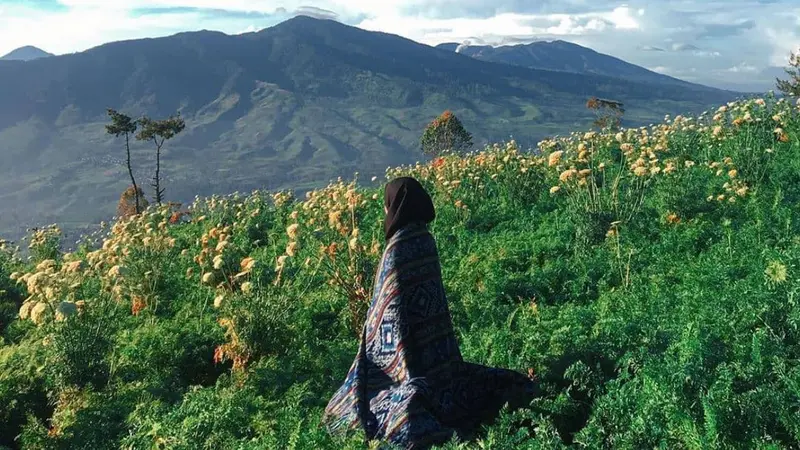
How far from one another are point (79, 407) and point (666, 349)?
14.2ft

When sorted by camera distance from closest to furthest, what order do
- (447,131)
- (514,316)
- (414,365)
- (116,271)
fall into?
(414,365), (514,316), (116,271), (447,131)

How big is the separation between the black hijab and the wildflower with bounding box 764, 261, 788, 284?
7.03 feet

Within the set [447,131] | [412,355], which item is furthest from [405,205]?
[447,131]

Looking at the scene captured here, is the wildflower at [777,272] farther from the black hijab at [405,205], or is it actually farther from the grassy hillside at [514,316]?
the black hijab at [405,205]

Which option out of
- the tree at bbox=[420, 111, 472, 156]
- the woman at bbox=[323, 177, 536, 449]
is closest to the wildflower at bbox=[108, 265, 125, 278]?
the woman at bbox=[323, 177, 536, 449]

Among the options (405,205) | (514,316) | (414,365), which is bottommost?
(514,316)

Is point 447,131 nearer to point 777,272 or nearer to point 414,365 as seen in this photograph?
point 777,272

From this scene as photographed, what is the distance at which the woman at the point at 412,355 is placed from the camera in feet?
13.5

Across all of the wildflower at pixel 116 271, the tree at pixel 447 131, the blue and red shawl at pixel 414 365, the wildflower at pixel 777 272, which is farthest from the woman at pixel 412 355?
the tree at pixel 447 131

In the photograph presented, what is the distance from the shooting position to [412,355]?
415cm

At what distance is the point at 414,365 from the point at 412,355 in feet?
0.20

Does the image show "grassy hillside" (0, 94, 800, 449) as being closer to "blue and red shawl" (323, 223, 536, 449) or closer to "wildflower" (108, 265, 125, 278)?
"wildflower" (108, 265, 125, 278)

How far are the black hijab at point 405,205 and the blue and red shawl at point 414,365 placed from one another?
0.05 metres

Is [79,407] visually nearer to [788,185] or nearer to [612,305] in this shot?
[612,305]
